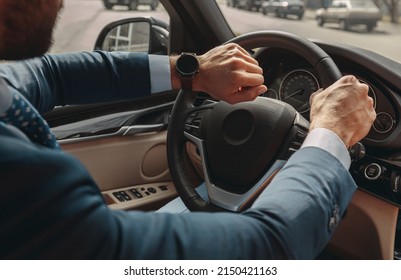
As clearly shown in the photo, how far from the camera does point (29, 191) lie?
52 centimetres

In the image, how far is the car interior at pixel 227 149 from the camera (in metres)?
1.14

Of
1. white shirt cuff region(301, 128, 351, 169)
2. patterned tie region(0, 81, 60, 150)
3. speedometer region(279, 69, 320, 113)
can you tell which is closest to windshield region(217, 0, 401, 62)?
speedometer region(279, 69, 320, 113)

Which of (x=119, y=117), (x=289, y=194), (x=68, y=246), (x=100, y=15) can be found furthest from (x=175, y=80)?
(x=100, y=15)

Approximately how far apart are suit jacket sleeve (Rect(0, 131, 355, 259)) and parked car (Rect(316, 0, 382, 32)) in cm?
221

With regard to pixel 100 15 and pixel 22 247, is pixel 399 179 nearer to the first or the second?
pixel 22 247

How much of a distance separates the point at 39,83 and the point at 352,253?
3.16 ft

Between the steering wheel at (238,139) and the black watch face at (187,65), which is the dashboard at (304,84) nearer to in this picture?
the steering wheel at (238,139)

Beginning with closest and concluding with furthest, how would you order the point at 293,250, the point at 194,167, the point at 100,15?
the point at 293,250
the point at 194,167
the point at 100,15

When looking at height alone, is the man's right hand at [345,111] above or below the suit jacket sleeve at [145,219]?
above

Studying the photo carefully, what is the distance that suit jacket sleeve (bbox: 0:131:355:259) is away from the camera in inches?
20.6

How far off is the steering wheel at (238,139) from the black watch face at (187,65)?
0.10 m

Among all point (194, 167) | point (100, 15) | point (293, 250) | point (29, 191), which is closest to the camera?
point (29, 191)

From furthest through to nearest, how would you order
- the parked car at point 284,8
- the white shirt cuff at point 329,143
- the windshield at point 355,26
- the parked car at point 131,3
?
the parked car at point 284,8 < the parked car at point 131,3 < the windshield at point 355,26 < the white shirt cuff at point 329,143

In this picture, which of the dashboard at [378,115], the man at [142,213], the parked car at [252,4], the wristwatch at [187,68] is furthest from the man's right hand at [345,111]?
the parked car at [252,4]
